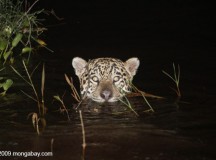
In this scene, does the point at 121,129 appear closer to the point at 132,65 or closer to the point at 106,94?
the point at 106,94

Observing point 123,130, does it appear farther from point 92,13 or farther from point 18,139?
point 92,13

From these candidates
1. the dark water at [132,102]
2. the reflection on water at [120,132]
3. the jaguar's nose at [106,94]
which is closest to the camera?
the reflection on water at [120,132]

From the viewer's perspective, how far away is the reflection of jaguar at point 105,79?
9.54 meters

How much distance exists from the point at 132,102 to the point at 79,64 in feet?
5.11

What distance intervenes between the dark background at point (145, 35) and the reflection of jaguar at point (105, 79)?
2.92 ft

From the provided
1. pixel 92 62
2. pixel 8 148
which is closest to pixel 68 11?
pixel 92 62

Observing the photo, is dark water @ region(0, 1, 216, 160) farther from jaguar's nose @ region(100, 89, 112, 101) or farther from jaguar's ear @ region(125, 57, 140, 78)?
jaguar's ear @ region(125, 57, 140, 78)

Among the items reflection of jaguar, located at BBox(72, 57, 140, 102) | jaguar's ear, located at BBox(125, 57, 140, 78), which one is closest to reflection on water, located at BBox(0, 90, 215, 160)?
reflection of jaguar, located at BBox(72, 57, 140, 102)

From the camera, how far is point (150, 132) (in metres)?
7.50

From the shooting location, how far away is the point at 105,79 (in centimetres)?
987

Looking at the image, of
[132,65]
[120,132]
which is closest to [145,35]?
[132,65]

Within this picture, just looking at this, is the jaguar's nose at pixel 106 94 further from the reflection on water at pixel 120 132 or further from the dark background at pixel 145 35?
the dark background at pixel 145 35

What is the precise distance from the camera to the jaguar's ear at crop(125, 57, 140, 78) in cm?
1048

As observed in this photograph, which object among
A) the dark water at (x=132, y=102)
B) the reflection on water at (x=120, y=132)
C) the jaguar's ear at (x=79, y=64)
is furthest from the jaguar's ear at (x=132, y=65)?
the reflection on water at (x=120, y=132)
